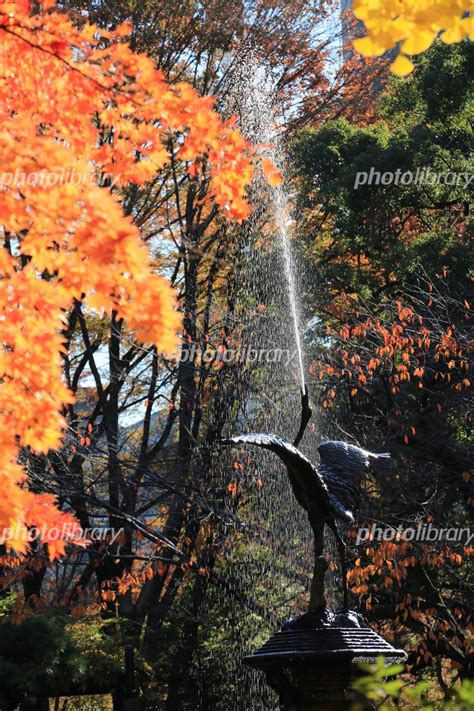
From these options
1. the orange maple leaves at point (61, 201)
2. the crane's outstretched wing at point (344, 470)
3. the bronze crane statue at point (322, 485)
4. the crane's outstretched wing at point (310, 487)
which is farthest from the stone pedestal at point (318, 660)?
the orange maple leaves at point (61, 201)

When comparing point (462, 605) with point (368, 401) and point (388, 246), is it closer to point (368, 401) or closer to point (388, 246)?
point (368, 401)

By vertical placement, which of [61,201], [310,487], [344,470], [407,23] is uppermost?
[407,23]

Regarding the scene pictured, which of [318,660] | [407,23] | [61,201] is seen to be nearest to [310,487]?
[318,660]

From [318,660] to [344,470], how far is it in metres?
1.37

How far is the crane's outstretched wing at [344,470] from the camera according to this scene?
6414 millimetres

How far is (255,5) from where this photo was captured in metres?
15.2

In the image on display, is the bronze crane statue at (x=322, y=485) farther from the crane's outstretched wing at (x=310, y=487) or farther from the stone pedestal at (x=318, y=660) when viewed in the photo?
the stone pedestal at (x=318, y=660)

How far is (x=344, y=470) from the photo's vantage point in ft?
21.4

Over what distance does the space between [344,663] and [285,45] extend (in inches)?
483

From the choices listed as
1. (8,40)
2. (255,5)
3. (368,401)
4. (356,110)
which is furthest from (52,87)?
(356,110)

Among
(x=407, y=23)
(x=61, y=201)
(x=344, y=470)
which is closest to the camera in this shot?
(x=407, y=23)

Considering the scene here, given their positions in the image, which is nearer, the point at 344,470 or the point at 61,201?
the point at 61,201

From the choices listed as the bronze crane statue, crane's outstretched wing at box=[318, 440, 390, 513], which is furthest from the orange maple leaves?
crane's outstretched wing at box=[318, 440, 390, 513]

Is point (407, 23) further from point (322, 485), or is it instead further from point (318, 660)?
point (318, 660)
